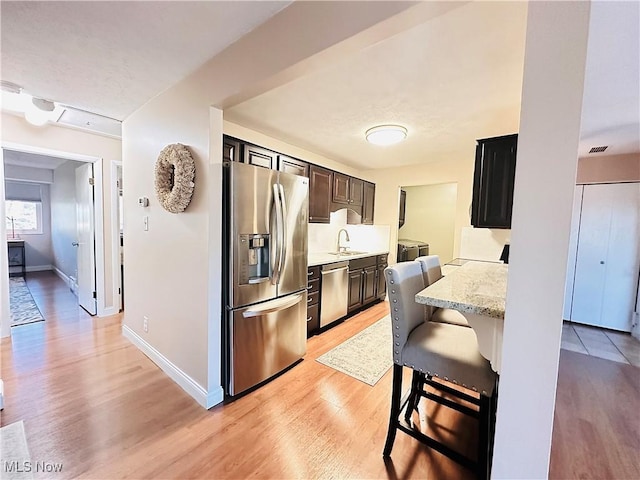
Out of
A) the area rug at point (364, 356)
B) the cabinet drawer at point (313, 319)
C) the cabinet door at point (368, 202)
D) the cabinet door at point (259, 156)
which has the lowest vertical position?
the area rug at point (364, 356)

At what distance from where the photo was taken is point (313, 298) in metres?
3.12

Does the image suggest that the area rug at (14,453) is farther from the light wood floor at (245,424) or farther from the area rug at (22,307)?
the area rug at (22,307)

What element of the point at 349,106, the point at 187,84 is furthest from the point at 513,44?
the point at 187,84

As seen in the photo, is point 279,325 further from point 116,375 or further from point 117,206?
point 117,206

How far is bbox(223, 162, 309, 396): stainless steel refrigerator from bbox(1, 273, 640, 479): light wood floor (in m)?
0.25

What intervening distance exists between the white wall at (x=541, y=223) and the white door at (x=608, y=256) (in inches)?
163

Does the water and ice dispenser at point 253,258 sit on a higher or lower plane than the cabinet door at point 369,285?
higher

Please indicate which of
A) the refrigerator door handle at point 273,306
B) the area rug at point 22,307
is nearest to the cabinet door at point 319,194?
the refrigerator door handle at point 273,306

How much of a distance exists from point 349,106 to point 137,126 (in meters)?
2.05

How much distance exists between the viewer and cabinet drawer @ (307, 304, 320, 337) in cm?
312

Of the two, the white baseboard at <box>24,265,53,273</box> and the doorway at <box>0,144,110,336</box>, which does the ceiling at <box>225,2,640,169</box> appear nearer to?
the doorway at <box>0,144,110,336</box>

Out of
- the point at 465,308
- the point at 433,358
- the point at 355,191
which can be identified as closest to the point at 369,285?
the point at 355,191

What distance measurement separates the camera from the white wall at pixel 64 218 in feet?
15.8

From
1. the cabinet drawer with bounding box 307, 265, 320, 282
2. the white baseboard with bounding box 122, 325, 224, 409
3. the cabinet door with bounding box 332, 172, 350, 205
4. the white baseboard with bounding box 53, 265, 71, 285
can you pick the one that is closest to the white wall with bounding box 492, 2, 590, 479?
the white baseboard with bounding box 122, 325, 224, 409
